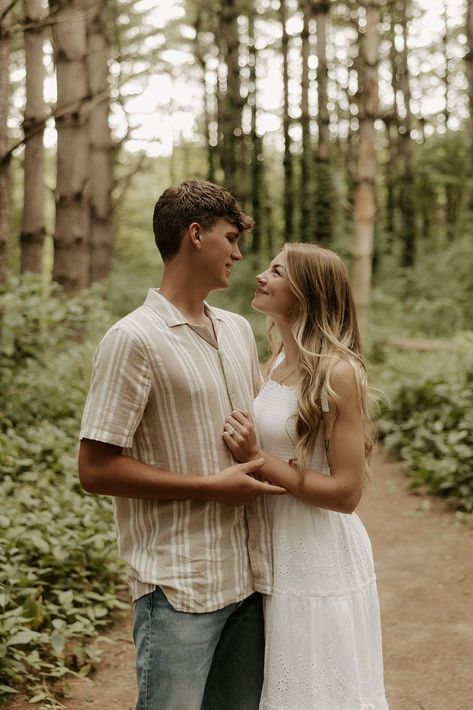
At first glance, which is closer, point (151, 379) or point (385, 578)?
point (151, 379)

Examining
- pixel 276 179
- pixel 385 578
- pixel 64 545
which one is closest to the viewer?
pixel 64 545

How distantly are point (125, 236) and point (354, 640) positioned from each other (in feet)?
107

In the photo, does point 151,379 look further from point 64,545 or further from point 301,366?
point 64,545

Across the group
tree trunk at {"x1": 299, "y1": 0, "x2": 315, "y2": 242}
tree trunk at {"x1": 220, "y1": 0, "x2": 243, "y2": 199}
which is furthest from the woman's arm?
tree trunk at {"x1": 220, "y1": 0, "x2": 243, "y2": 199}

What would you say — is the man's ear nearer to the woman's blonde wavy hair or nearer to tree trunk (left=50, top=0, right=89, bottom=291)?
the woman's blonde wavy hair

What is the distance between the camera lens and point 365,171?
36.1 feet

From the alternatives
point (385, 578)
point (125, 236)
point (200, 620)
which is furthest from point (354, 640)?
point (125, 236)

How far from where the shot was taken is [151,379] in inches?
91.8

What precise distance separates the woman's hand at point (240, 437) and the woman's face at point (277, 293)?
20.4 inches

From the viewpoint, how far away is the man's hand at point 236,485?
231 cm

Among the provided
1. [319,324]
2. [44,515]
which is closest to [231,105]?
[44,515]

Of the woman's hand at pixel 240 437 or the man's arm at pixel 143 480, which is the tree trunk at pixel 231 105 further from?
the man's arm at pixel 143 480

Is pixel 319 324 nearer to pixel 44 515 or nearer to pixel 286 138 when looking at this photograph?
pixel 44 515

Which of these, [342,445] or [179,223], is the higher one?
[179,223]
